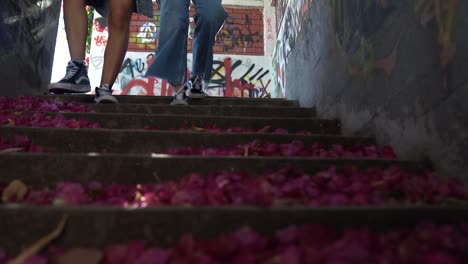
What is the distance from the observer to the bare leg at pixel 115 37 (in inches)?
127

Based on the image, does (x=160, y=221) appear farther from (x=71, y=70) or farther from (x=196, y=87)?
(x=196, y=87)

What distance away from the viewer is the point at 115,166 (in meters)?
1.75

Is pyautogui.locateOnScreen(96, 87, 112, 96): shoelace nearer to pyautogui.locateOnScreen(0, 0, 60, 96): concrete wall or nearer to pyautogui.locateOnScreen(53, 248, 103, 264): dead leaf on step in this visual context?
pyautogui.locateOnScreen(0, 0, 60, 96): concrete wall

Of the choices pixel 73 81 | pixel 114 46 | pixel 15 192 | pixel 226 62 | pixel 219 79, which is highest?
pixel 226 62

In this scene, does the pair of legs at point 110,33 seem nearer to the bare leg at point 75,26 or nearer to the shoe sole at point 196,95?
the bare leg at point 75,26

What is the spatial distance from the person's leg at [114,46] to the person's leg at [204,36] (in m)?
0.69

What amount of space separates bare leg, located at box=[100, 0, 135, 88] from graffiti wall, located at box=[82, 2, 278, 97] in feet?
22.4

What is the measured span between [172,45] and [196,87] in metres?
0.56

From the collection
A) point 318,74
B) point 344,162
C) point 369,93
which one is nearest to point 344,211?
point 344,162

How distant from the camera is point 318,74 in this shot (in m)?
3.73

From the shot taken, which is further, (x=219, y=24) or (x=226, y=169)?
(x=219, y=24)

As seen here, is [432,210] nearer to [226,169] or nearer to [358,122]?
[226,169]

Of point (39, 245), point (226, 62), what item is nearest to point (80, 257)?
point (39, 245)

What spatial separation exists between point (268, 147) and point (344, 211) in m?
0.90
